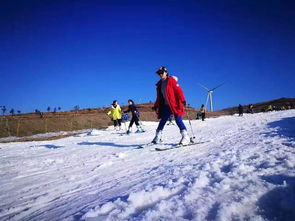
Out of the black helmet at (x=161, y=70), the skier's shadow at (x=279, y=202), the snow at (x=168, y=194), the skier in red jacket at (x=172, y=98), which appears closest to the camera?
the skier's shadow at (x=279, y=202)

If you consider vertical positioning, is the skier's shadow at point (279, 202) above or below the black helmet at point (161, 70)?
below

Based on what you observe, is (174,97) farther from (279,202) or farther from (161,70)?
(279,202)

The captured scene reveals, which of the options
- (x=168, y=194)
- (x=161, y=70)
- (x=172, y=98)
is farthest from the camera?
(x=161, y=70)

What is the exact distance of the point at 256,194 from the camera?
1935 millimetres

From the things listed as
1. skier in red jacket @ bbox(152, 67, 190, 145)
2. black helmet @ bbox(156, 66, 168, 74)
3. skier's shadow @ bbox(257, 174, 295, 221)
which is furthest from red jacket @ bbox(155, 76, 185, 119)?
skier's shadow @ bbox(257, 174, 295, 221)

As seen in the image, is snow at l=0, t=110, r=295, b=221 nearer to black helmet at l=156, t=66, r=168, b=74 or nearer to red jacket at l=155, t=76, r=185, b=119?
red jacket at l=155, t=76, r=185, b=119

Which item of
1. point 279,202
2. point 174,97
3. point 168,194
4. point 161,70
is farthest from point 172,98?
point 279,202

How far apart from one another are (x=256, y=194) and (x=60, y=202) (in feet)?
7.70

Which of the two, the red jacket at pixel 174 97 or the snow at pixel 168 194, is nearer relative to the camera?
the snow at pixel 168 194

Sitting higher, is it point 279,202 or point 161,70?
point 161,70

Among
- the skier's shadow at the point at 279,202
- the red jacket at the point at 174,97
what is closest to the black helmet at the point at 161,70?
the red jacket at the point at 174,97

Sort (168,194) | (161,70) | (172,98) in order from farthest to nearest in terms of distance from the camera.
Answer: (161,70), (172,98), (168,194)

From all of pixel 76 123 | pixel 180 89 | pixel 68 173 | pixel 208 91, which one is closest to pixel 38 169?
pixel 68 173

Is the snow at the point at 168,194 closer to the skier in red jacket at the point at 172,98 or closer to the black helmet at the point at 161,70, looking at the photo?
the skier in red jacket at the point at 172,98
